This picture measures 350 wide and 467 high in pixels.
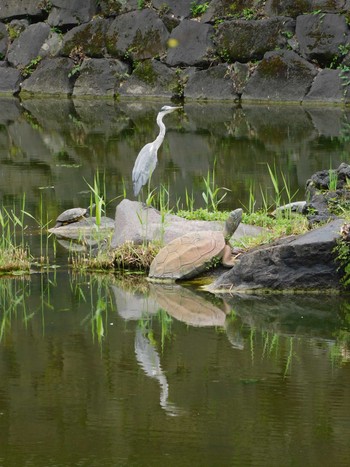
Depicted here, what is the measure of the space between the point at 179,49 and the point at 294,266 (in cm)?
1723

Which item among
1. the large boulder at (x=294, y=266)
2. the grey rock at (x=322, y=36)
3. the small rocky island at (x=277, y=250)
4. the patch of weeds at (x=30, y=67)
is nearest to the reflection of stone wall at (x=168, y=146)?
the grey rock at (x=322, y=36)

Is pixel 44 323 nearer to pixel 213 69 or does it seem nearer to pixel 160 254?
pixel 160 254

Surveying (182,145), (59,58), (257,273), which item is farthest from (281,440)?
(59,58)

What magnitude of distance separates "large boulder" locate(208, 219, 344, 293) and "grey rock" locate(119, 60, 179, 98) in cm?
1678

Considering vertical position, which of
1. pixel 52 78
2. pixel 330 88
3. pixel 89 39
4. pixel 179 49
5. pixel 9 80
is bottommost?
pixel 9 80

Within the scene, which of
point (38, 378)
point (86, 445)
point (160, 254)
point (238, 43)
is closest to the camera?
point (86, 445)

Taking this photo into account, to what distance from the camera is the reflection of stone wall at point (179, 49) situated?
72.9 feet

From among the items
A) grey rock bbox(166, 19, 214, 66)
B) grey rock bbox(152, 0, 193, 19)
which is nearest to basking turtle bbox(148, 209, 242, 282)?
grey rock bbox(166, 19, 214, 66)

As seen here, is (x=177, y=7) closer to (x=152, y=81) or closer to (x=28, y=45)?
(x=152, y=81)

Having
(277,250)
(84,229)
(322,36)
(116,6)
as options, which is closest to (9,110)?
(116,6)

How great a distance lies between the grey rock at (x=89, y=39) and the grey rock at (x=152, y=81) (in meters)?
1.30

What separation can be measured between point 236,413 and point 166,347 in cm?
127

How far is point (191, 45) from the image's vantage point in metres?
24.0

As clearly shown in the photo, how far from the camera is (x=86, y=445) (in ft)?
15.1
